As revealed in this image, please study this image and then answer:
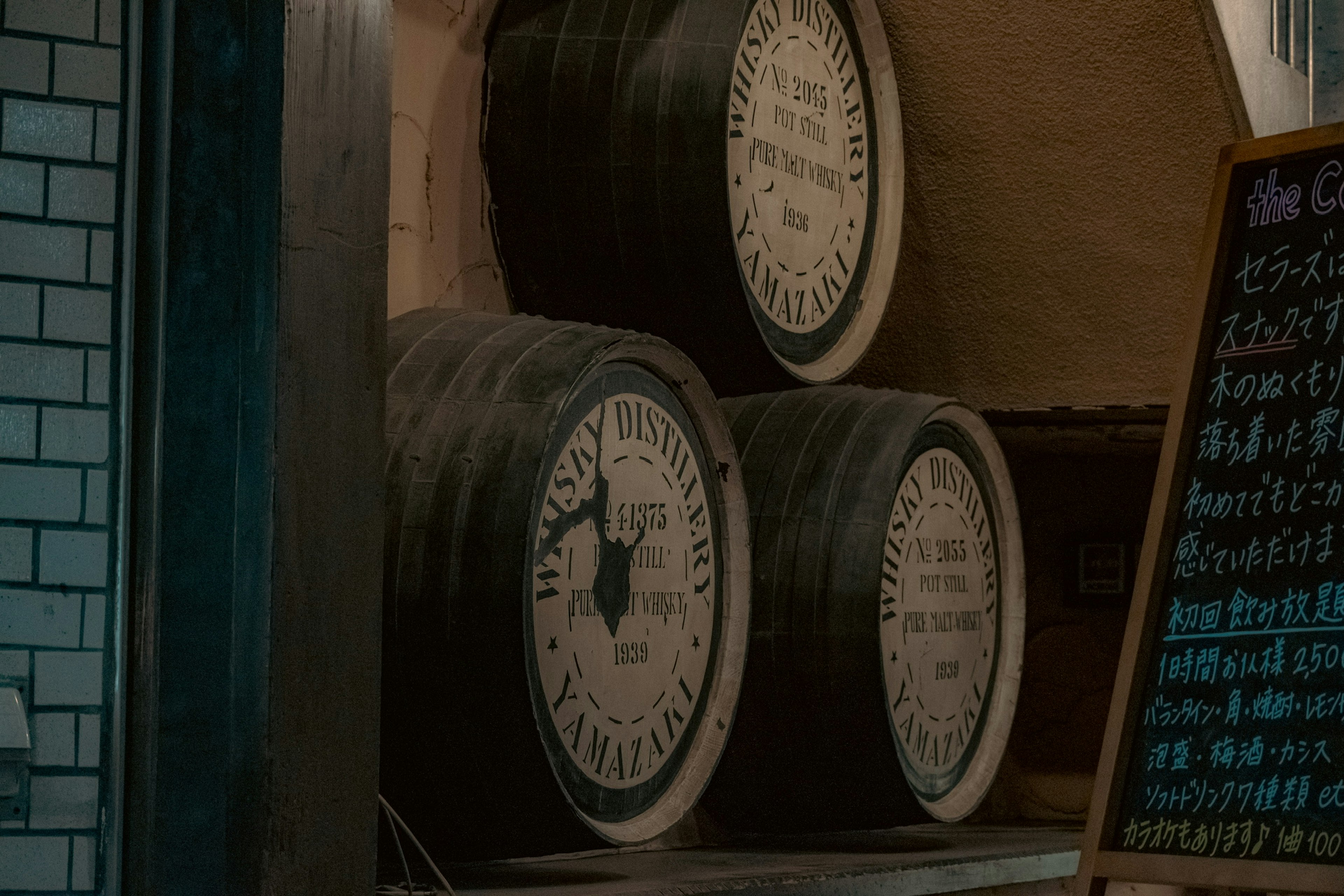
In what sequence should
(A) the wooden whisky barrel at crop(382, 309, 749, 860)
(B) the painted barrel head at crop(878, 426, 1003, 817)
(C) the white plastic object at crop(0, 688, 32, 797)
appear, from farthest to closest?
(B) the painted barrel head at crop(878, 426, 1003, 817) → (A) the wooden whisky barrel at crop(382, 309, 749, 860) → (C) the white plastic object at crop(0, 688, 32, 797)

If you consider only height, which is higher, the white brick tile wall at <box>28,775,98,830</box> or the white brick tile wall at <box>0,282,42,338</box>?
the white brick tile wall at <box>0,282,42,338</box>

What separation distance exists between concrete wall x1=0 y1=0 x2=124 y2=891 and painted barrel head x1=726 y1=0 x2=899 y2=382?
1.14 metres

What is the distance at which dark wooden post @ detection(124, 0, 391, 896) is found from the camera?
5.45 ft

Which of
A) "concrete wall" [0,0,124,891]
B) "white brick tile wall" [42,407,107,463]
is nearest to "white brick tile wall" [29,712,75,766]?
"concrete wall" [0,0,124,891]

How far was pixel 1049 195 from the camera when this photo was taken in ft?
11.0

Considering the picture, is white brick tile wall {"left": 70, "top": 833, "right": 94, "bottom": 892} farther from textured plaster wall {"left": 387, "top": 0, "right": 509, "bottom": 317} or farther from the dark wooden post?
textured plaster wall {"left": 387, "top": 0, "right": 509, "bottom": 317}

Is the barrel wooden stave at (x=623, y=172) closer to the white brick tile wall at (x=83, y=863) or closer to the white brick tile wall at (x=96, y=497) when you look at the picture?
the white brick tile wall at (x=96, y=497)

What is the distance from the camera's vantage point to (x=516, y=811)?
2074mm

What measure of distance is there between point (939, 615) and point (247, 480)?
1510 mm

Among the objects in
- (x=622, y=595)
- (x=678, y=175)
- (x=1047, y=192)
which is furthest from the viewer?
(x=1047, y=192)

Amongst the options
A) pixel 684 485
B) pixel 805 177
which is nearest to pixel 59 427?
pixel 684 485

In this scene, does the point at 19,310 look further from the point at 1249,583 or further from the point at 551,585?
the point at 1249,583

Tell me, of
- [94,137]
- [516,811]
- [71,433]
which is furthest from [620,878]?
[94,137]

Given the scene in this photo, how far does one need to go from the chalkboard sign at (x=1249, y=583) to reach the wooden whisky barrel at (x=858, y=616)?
17.9 inches
